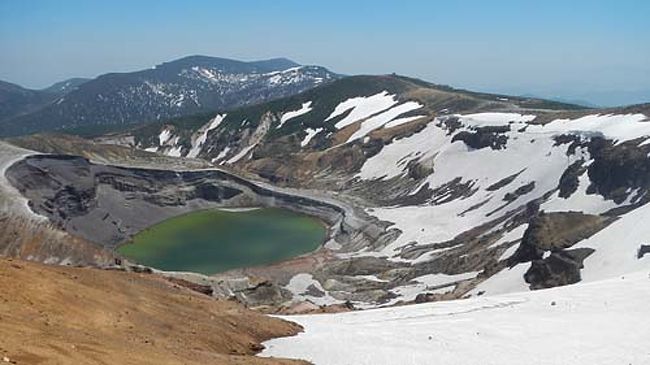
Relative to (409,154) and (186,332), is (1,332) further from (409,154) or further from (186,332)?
(409,154)

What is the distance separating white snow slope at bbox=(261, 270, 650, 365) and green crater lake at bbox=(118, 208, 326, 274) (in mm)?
71308

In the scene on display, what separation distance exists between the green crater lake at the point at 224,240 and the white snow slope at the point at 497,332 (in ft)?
234

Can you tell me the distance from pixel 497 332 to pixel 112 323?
56.7 feet

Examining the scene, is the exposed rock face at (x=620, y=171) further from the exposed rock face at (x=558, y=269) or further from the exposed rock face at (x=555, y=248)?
the exposed rock face at (x=558, y=269)

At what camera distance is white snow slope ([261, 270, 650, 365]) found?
2847 centimetres

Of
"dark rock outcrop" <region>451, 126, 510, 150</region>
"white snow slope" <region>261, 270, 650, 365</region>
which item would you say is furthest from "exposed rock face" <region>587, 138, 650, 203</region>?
"white snow slope" <region>261, 270, 650, 365</region>

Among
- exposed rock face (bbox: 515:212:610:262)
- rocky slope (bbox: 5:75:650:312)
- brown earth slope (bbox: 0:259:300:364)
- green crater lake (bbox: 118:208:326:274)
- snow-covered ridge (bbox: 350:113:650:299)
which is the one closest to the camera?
brown earth slope (bbox: 0:259:300:364)

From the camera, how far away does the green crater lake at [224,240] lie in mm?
112000

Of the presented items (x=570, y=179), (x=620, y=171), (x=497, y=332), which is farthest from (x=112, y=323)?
(x=570, y=179)

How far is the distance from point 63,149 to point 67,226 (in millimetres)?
41404

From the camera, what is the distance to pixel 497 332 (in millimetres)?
32562

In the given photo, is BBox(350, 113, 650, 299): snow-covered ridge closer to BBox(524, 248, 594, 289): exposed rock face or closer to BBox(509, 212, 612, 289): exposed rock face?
BBox(524, 248, 594, 289): exposed rock face

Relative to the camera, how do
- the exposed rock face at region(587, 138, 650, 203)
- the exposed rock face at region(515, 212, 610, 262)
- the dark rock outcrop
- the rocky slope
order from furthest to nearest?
1. the dark rock outcrop
2. the exposed rock face at region(587, 138, 650, 203)
3. the rocky slope
4. the exposed rock face at region(515, 212, 610, 262)

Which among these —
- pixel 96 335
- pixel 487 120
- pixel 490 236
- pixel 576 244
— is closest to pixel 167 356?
pixel 96 335
